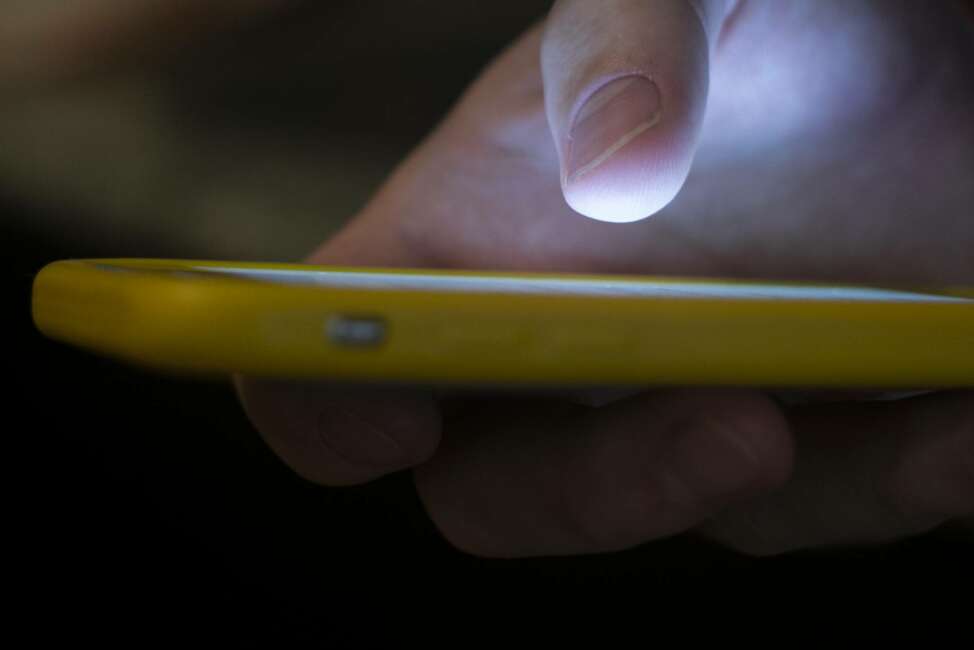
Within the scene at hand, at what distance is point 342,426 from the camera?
1.74 feet

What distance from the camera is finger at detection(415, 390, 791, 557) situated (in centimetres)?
46

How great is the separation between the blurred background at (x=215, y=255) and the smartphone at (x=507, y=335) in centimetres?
13

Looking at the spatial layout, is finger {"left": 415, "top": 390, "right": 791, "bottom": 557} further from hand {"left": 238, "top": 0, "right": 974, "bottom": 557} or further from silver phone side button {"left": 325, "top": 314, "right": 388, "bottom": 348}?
silver phone side button {"left": 325, "top": 314, "right": 388, "bottom": 348}

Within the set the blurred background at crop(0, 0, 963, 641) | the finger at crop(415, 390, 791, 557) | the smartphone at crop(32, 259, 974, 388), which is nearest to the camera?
the smartphone at crop(32, 259, 974, 388)

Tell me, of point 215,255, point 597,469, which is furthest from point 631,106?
point 215,255

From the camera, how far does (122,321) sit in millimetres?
328

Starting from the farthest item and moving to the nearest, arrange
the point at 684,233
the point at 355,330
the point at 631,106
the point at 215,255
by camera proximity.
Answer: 1. the point at 215,255
2. the point at 684,233
3. the point at 631,106
4. the point at 355,330

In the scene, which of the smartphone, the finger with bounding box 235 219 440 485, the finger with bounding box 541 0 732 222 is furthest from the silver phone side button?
the finger with bounding box 541 0 732 222

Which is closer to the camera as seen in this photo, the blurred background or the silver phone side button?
the silver phone side button

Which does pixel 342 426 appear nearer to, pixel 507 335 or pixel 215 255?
pixel 507 335

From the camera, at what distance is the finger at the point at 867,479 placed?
20.9 inches

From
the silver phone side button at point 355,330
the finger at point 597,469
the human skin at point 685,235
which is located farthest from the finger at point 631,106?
the silver phone side button at point 355,330

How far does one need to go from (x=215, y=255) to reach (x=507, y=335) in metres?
1.00

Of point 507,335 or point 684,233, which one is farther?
point 684,233
